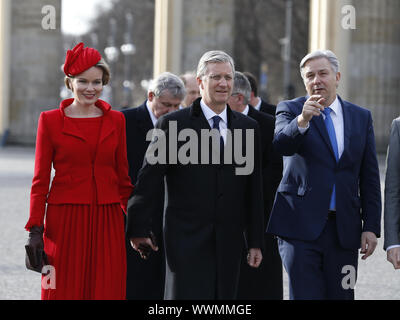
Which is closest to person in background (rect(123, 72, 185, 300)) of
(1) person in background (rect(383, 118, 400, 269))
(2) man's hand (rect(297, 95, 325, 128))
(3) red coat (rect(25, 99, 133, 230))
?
(3) red coat (rect(25, 99, 133, 230))

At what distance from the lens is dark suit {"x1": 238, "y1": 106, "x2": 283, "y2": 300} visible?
6.71m

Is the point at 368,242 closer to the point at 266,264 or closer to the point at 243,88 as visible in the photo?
the point at 266,264

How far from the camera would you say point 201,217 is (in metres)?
5.16

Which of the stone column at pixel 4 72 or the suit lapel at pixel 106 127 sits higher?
the stone column at pixel 4 72

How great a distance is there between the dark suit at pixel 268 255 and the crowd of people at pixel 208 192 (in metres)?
1.18

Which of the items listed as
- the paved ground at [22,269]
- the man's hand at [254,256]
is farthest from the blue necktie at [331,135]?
the paved ground at [22,269]

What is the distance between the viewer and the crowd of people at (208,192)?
5.17 m

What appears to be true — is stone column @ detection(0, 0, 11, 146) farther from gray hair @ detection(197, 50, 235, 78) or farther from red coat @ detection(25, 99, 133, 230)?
gray hair @ detection(197, 50, 235, 78)

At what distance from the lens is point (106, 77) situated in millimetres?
5500

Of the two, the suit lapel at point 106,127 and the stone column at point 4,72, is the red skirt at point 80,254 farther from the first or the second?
the stone column at point 4,72

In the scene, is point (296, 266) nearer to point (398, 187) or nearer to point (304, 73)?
point (398, 187)

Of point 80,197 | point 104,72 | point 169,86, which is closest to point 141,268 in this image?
point 169,86

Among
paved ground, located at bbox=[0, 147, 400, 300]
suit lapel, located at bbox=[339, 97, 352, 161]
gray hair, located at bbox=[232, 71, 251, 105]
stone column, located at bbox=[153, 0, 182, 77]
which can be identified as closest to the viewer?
suit lapel, located at bbox=[339, 97, 352, 161]

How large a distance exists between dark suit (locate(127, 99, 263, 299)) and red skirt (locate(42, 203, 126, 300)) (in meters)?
0.20
